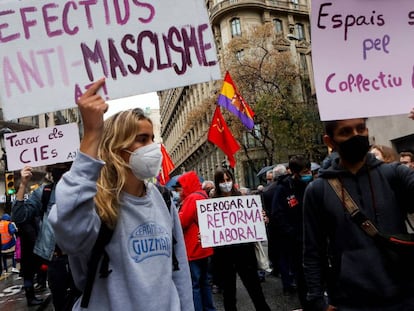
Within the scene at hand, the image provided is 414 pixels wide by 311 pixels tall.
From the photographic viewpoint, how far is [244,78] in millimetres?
28109

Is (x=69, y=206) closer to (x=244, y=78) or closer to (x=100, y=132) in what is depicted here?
(x=100, y=132)

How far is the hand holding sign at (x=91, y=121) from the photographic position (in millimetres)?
Answer: 1540

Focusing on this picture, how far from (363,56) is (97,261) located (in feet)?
5.53

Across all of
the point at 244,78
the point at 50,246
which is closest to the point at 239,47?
the point at 244,78

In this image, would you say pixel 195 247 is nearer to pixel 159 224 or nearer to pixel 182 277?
pixel 182 277

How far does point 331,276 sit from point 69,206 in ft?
4.60

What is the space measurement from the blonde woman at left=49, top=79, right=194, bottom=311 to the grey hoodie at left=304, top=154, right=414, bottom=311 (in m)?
0.72

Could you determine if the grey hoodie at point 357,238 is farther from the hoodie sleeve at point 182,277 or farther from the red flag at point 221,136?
the red flag at point 221,136

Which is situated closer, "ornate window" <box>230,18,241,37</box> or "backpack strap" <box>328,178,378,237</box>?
"backpack strap" <box>328,178,378,237</box>

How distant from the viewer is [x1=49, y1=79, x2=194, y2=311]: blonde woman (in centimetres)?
151

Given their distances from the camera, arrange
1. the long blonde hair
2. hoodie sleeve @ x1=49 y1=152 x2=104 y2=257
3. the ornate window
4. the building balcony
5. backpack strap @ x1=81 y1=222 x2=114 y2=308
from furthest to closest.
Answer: the ornate window < the building balcony < the long blonde hair < backpack strap @ x1=81 y1=222 x2=114 y2=308 < hoodie sleeve @ x1=49 y1=152 x2=104 y2=257

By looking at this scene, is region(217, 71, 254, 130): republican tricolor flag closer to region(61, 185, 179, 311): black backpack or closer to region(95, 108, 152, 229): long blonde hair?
region(95, 108, 152, 229): long blonde hair

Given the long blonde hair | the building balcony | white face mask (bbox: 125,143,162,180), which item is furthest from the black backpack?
the building balcony

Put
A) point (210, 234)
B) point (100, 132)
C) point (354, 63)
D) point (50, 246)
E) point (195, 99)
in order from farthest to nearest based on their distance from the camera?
point (195, 99), point (210, 234), point (50, 246), point (354, 63), point (100, 132)
